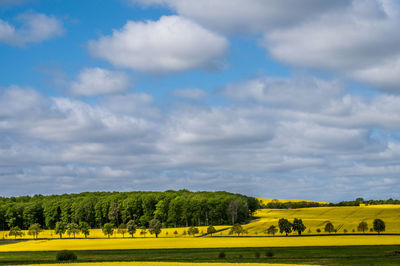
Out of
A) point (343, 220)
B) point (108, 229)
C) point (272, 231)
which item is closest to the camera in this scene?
point (272, 231)

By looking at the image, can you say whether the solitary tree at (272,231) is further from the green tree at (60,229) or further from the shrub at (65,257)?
the green tree at (60,229)

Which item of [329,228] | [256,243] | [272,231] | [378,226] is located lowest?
[256,243]

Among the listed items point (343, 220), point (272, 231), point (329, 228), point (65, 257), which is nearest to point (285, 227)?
point (272, 231)

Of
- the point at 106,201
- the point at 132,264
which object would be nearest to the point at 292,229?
the point at 132,264

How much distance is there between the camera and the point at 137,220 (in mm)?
190750

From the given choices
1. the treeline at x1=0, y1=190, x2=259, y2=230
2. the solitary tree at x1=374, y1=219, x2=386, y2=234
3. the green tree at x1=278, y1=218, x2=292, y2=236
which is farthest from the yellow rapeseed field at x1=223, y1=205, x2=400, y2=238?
the treeline at x1=0, y1=190, x2=259, y2=230

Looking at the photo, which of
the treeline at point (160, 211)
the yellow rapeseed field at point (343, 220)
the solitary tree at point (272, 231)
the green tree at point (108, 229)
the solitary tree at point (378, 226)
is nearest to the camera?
the solitary tree at point (378, 226)

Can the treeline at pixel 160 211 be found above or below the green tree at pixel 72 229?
above

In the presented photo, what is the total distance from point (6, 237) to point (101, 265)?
132971mm

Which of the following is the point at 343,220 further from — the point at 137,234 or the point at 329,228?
the point at 137,234

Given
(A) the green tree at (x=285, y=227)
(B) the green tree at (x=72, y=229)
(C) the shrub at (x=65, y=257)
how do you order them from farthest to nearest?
(B) the green tree at (x=72, y=229) < (A) the green tree at (x=285, y=227) < (C) the shrub at (x=65, y=257)

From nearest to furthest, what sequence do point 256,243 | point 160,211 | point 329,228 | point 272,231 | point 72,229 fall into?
point 256,243
point 329,228
point 272,231
point 72,229
point 160,211

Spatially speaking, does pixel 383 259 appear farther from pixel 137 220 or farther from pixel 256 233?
pixel 137 220

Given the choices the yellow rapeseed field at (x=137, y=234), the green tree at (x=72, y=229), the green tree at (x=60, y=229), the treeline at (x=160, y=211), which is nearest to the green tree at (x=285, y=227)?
the yellow rapeseed field at (x=137, y=234)
